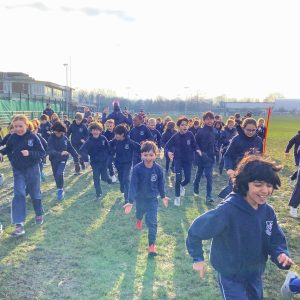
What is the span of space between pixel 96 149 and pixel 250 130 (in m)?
3.75

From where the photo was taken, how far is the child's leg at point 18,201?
6.46 metres

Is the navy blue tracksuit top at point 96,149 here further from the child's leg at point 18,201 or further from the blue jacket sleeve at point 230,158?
the blue jacket sleeve at point 230,158

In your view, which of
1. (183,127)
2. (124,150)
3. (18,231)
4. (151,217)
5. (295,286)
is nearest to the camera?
(295,286)

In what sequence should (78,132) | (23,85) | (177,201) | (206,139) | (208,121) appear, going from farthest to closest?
(23,85) → (78,132) → (206,139) → (208,121) → (177,201)

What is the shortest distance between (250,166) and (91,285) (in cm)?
289

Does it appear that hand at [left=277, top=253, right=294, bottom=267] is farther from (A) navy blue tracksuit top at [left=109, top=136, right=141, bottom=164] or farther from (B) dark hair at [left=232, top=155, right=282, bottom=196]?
(A) navy blue tracksuit top at [left=109, top=136, right=141, bottom=164]

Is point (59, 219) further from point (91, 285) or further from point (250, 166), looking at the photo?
point (250, 166)

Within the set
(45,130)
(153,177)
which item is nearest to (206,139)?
(153,177)

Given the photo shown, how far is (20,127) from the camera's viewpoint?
251 inches

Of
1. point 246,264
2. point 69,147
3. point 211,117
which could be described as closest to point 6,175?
point 69,147

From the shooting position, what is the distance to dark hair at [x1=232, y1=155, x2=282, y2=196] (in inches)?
115

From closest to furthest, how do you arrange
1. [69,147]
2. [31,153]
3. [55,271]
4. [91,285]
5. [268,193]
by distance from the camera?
[268,193], [91,285], [55,271], [31,153], [69,147]

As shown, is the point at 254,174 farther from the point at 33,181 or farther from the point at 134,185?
the point at 33,181

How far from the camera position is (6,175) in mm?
11945
